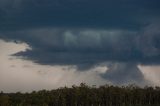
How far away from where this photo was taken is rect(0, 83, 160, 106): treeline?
16625cm

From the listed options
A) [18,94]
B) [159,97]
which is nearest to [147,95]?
[159,97]

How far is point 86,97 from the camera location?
178 m

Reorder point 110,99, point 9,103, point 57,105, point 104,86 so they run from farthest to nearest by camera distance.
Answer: point 104,86 → point 110,99 → point 57,105 → point 9,103

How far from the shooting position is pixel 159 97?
197125 millimetres

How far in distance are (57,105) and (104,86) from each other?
3041cm

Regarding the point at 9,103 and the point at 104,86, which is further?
the point at 104,86

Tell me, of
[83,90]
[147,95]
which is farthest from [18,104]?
[147,95]

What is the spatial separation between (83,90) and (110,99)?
10.2 m

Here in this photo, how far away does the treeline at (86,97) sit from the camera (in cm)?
16625

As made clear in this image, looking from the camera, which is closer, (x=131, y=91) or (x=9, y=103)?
(x=9, y=103)

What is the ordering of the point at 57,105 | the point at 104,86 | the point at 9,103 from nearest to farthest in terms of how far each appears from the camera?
1. the point at 9,103
2. the point at 57,105
3. the point at 104,86

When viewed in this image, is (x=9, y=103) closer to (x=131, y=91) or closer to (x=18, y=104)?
(x=18, y=104)

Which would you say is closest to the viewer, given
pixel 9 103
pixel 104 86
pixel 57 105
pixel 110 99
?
pixel 9 103

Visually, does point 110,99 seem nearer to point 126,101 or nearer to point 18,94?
point 126,101
